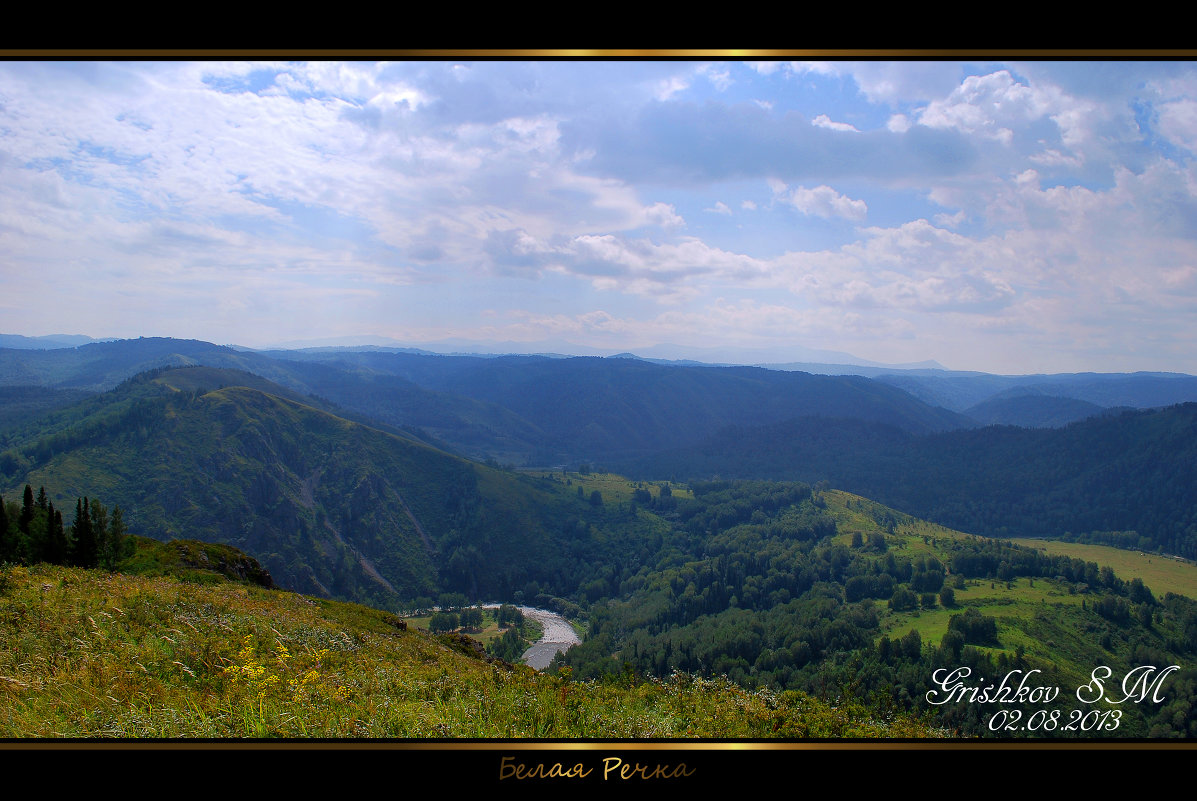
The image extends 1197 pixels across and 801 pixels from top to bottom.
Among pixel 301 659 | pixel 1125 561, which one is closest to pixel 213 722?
pixel 301 659

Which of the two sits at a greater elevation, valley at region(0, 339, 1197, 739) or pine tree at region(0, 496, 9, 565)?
pine tree at region(0, 496, 9, 565)

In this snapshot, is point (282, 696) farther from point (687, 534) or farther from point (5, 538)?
point (687, 534)

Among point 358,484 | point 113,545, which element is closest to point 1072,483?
point 358,484

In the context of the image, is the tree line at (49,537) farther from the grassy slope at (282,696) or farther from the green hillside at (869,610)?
the green hillside at (869,610)

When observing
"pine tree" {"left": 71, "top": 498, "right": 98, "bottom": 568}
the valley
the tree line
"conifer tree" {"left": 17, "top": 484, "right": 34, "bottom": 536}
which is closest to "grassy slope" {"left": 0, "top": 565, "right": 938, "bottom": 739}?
the tree line

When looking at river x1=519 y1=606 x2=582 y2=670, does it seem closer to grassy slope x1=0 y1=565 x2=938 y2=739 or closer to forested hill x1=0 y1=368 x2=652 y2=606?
forested hill x1=0 y1=368 x2=652 y2=606

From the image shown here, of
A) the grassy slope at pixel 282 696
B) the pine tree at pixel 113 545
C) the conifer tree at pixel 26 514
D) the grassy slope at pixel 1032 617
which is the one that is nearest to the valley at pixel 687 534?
the conifer tree at pixel 26 514

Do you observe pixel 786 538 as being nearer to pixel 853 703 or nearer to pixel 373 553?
pixel 373 553

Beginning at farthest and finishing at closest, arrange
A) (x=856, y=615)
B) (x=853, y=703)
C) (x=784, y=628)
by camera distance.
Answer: (x=856, y=615) → (x=784, y=628) → (x=853, y=703)
